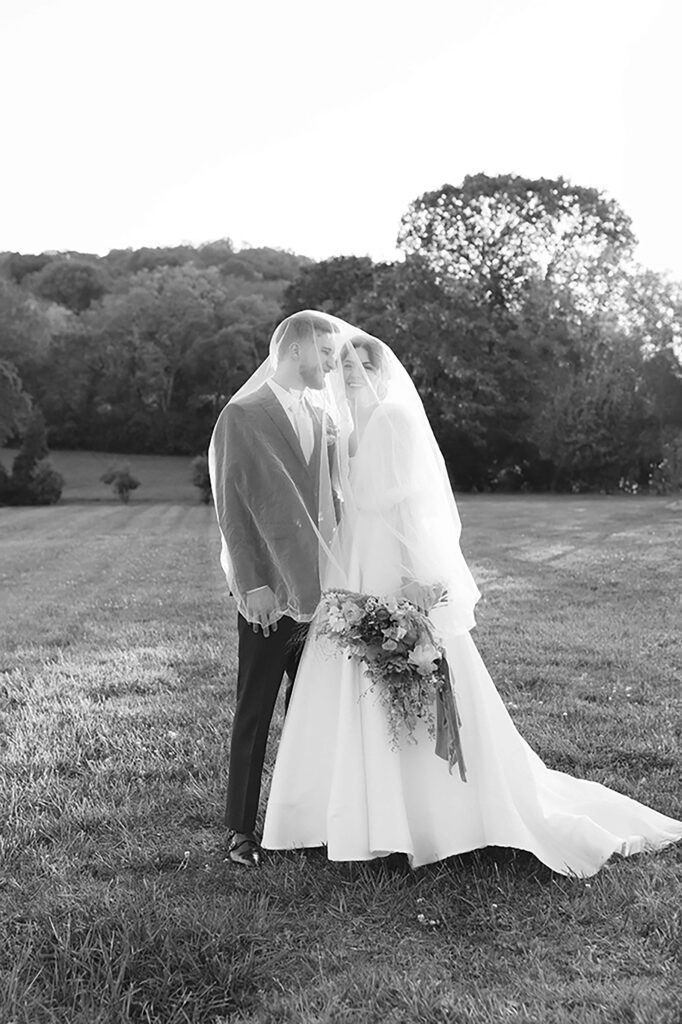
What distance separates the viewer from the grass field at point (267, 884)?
119 inches

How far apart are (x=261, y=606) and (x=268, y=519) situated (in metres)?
0.38

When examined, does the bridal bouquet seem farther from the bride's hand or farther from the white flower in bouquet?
the bride's hand

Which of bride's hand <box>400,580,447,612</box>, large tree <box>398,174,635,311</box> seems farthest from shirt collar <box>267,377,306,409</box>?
large tree <box>398,174,635,311</box>

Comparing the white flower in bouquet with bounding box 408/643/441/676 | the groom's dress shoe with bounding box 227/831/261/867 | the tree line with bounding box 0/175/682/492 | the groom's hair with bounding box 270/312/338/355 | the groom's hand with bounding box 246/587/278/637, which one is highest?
the tree line with bounding box 0/175/682/492

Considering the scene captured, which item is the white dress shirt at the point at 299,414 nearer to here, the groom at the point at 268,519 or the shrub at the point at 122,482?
the groom at the point at 268,519

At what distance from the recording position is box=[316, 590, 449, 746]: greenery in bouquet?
12.4ft

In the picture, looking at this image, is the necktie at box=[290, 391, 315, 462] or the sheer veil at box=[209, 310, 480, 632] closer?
the sheer veil at box=[209, 310, 480, 632]

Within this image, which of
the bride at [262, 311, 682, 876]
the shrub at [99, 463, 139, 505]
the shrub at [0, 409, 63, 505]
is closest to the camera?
the bride at [262, 311, 682, 876]

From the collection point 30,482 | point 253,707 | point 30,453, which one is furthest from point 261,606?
point 30,453

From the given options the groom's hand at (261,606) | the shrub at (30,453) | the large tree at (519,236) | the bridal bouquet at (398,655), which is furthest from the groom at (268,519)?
the shrub at (30,453)

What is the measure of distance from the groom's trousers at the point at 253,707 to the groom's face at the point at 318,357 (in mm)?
1089

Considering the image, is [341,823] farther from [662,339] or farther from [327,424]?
[662,339]

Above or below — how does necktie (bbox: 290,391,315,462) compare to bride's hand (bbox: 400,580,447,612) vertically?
above

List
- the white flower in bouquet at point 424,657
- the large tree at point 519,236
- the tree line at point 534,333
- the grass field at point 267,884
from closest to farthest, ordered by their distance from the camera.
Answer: the grass field at point 267,884, the white flower in bouquet at point 424,657, the tree line at point 534,333, the large tree at point 519,236
